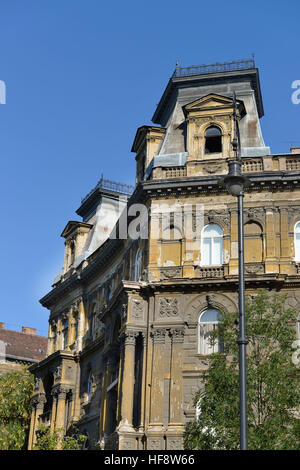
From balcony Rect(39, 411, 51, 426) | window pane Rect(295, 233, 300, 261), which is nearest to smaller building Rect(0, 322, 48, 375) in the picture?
balcony Rect(39, 411, 51, 426)

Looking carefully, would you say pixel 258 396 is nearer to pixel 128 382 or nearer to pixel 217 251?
pixel 128 382

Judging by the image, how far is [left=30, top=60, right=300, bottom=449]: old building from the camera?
33656mm

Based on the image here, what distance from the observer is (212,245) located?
36.1 metres

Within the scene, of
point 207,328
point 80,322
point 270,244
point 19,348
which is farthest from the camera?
point 19,348

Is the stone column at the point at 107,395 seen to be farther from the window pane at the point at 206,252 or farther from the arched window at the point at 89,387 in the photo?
the window pane at the point at 206,252

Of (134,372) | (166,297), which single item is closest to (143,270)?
(166,297)

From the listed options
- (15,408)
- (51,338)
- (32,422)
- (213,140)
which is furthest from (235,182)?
(15,408)

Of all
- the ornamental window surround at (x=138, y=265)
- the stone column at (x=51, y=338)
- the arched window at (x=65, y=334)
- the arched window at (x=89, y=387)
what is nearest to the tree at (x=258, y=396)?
the ornamental window surround at (x=138, y=265)

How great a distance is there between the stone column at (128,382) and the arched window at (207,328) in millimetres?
2905

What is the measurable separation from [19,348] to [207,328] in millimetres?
39898

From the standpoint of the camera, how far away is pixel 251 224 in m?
35.9

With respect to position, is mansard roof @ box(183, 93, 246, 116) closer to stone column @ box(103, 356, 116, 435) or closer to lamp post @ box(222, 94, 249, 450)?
stone column @ box(103, 356, 116, 435)

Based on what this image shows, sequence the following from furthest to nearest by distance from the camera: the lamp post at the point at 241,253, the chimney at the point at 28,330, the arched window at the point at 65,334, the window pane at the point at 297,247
Result: 1. the chimney at the point at 28,330
2. the arched window at the point at 65,334
3. the window pane at the point at 297,247
4. the lamp post at the point at 241,253

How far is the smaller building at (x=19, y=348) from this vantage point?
68.3m
